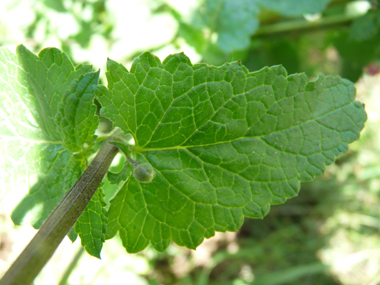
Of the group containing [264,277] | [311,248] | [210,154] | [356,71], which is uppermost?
[356,71]

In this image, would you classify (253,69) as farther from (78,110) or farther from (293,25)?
(78,110)

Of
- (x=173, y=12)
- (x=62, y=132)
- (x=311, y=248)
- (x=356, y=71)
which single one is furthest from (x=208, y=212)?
(x=311, y=248)

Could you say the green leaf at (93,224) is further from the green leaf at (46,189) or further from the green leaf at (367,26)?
the green leaf at (367,26)

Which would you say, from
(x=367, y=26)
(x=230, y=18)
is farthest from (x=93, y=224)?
(x=367, y=26)

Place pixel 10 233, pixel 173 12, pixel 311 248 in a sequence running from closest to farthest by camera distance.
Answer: pixel 173 12, pixel 10 233, pixel 311 248

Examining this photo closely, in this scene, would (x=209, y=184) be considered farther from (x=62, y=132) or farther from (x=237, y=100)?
(x=62, y=132)

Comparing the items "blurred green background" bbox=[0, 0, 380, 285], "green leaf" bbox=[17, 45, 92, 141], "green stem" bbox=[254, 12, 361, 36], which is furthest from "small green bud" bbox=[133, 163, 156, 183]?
"green stem" bbox=[254, 12, 361, 36]

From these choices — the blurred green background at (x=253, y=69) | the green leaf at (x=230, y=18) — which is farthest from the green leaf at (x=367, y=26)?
the green leaf at (x=230, y=18)

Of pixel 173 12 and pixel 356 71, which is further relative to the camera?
pixel 356 71
